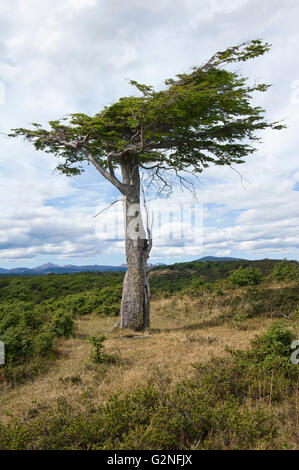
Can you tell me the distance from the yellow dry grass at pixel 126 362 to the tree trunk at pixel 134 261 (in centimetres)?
59

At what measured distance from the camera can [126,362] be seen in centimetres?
657

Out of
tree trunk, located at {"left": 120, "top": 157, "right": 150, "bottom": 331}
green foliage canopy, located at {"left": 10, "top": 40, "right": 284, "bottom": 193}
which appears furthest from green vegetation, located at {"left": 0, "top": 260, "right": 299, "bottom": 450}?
green foliage canopy, located at {"left": 10, "top": 40, "right": 284, "bottom": 193}

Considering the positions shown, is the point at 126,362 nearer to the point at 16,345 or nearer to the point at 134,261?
the point at 16,345

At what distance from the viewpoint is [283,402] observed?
13.9 ft

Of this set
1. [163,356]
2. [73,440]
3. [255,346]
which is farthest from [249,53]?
[73,440]

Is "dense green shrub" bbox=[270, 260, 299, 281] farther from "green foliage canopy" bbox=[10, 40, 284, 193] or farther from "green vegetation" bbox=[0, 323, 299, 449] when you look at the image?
"green vegetation" bbox=[0, 323, 299, 449]

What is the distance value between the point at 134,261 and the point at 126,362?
4.32 metres

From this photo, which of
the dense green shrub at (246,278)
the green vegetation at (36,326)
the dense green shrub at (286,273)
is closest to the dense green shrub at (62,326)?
the green vegetation at (36,326)

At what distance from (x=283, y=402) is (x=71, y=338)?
666 cm

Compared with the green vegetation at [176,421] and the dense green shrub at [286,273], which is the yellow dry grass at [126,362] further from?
the dense green shrub at [286,273]

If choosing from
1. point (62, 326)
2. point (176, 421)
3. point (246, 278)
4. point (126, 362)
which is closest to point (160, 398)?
point (176, 421)
